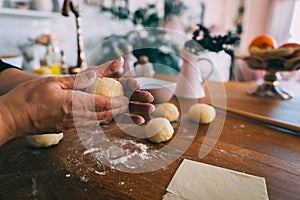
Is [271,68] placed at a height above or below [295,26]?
below

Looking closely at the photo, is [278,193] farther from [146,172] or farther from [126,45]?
[126,45]

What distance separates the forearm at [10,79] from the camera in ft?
1.83

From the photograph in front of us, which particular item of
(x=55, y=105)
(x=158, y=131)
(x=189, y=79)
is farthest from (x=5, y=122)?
(x=189, y=79)

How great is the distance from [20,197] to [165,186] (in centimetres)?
25

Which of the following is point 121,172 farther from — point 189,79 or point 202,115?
point 189,79

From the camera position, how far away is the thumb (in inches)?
15.5

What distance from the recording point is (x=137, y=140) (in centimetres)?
57

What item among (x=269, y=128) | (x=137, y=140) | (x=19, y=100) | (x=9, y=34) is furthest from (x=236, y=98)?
(x=9, y=34)

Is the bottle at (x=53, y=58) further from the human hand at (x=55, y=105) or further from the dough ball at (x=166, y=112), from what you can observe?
the human hand at (x=55, y=105)

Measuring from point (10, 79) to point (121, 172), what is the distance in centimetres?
40

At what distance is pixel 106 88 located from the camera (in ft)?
1.54

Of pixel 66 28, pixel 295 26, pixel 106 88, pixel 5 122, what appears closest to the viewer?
pixel 5 122

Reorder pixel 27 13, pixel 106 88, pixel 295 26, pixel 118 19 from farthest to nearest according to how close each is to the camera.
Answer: pixel 295 26
pixel 118 19
pixel 27 13
pixel 106 88

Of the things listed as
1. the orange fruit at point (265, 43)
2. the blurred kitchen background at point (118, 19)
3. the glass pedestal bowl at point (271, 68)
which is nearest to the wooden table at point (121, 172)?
the glass pedestal bowl at point (271, 68)
